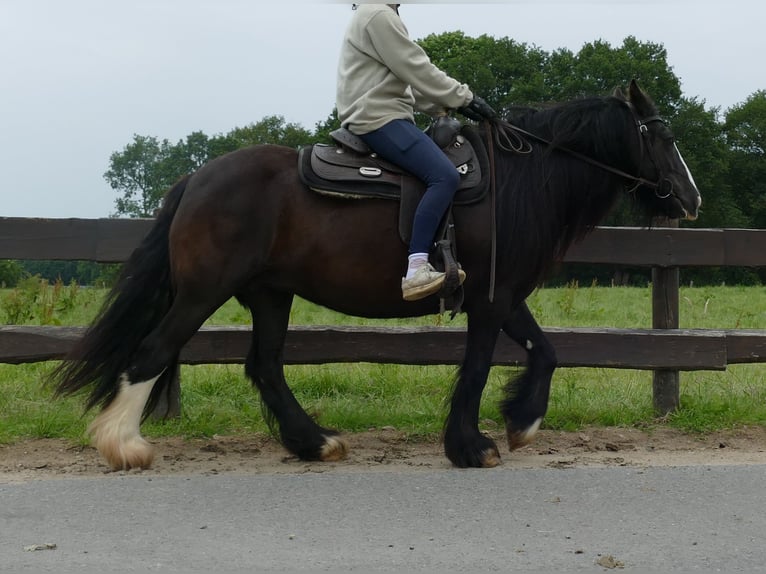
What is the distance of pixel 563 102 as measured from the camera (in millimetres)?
5941

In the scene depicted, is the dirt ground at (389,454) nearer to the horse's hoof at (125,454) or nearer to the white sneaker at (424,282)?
the horse's hoof at (125,454)

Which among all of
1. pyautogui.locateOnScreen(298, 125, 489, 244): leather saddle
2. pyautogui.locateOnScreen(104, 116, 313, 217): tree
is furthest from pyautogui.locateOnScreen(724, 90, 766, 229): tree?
pyautogui.locateOnScreen(298, 125, 489, 244): leather saddle

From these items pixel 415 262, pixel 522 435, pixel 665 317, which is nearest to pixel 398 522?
pixel 415 262

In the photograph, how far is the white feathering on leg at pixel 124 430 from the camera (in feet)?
16.8

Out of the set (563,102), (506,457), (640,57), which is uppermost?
(640,57)

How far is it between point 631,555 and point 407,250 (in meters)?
2.32

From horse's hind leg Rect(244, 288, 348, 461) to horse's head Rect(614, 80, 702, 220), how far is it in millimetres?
2373

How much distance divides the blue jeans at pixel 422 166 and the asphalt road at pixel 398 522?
134cm

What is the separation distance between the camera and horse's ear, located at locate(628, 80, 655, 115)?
5707 millimetres

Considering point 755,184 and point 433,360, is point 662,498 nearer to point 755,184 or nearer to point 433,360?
point 433,360

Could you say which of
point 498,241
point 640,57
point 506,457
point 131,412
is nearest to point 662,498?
point 506,457

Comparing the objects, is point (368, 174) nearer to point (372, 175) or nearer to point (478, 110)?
point (372, 175)

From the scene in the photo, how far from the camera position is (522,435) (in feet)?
18.2

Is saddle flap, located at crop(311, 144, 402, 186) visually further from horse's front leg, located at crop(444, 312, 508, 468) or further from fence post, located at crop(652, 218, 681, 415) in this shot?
fence post, located at crop(652, 218, 681, 415)
